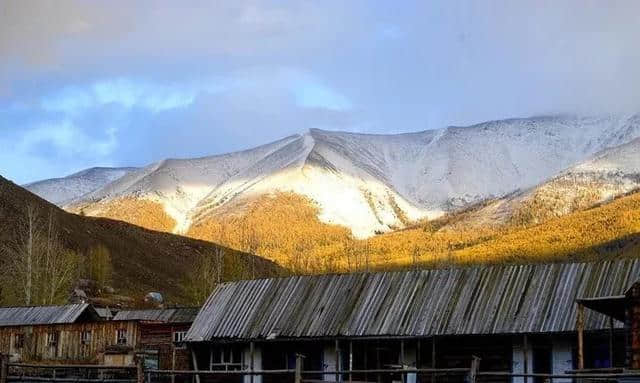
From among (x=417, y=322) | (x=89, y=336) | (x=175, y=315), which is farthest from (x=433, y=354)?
(x=89, y=336)

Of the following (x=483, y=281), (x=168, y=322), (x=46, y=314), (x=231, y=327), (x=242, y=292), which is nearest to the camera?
(x=483, y=281)

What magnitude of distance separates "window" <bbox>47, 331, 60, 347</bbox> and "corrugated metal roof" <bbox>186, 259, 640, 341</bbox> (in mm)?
19917

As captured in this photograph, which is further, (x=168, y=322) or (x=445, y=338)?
(x=168, y=322)

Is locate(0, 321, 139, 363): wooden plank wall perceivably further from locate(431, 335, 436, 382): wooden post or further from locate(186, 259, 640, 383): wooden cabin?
locate(431, 335, 436, 382): wooden post

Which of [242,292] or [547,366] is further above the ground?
[242,292]

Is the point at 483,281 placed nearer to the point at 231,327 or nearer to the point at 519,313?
the point at 519,313

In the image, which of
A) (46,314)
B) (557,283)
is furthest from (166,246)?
(557,283)

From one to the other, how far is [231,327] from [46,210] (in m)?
108

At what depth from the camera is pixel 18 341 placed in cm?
6331

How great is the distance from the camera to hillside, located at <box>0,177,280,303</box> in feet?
427

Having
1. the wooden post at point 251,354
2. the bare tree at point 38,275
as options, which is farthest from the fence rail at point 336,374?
the bare tree at point 38,275

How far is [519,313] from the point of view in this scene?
36156mm

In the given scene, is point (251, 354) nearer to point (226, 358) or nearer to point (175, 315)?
point (226, 358)

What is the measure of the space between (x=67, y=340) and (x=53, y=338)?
1.23m
